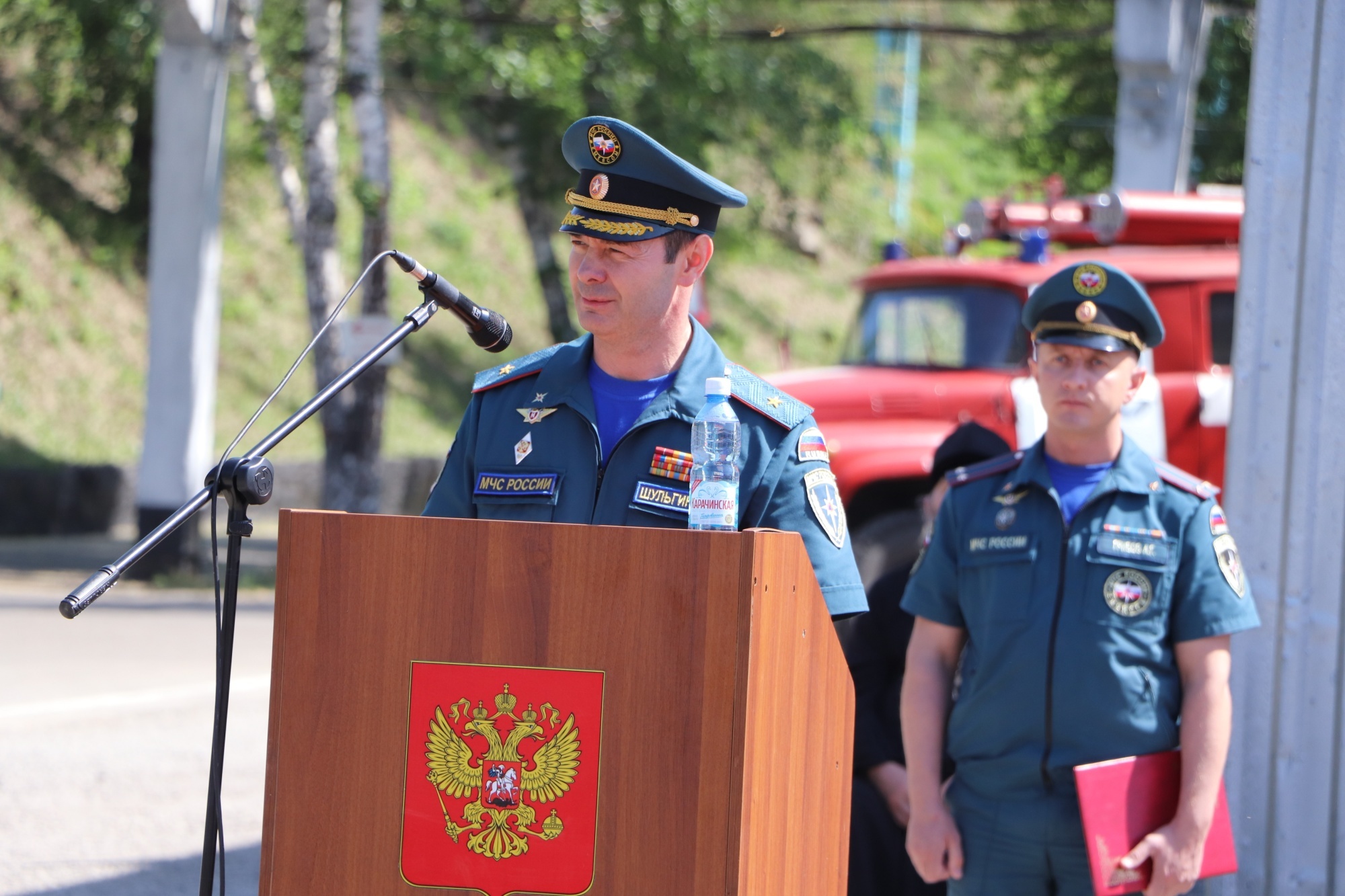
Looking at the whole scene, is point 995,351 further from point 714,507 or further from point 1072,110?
point 1072,110

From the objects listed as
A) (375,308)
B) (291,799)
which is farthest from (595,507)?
(375,308)

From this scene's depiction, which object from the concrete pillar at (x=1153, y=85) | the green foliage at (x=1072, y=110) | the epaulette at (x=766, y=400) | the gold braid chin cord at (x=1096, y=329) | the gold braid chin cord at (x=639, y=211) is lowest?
the epaulette at (x=766, y=400)

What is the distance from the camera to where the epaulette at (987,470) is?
3256mm

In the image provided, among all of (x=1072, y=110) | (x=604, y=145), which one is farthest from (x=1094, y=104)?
(x=604, y=145)

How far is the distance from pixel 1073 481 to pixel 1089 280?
0.46 meters

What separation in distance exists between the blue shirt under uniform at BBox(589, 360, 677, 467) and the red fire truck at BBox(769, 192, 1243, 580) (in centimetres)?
436

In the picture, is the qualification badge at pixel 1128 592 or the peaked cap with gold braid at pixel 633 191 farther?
the qualification badge at pixel 1128 592

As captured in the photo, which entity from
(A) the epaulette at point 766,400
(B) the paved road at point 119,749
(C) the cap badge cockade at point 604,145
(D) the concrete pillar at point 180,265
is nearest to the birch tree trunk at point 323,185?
(D) the concrete pillar at point 180,265

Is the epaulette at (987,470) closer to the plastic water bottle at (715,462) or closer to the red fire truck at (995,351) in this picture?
the plastic water bottle at (715,462)

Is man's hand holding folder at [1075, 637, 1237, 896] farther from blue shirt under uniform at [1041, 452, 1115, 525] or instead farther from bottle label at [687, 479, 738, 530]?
A: bottle label at [687, 479, 738, 530]

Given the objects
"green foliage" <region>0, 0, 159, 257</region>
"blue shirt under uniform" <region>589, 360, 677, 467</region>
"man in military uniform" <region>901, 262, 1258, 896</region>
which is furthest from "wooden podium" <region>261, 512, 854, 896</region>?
"green foliage" <region>0, 0, 159, 257</region>

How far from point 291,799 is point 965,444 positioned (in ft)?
9.30

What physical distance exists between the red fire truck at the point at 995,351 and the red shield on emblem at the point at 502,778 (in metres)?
5.06

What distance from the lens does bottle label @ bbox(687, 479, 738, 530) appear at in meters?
2.11
